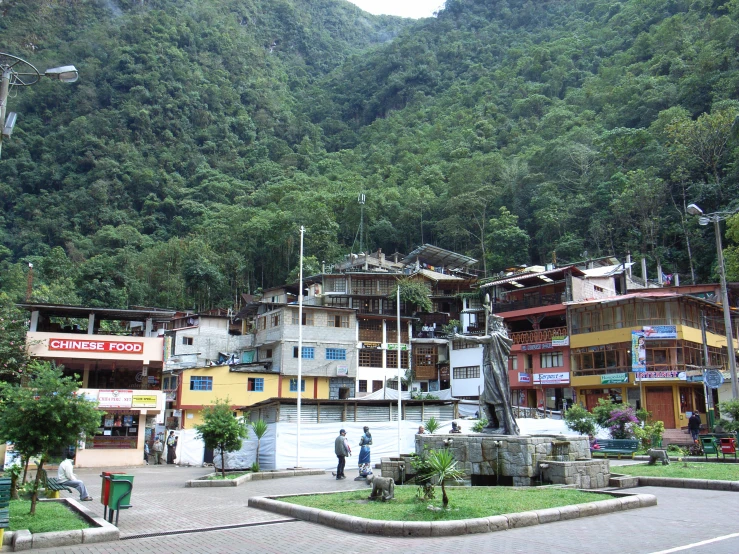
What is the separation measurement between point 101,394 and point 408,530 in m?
23.7

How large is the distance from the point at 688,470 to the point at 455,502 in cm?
804

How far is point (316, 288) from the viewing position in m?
52.8

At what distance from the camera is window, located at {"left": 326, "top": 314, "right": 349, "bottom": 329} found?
4419 centimetres

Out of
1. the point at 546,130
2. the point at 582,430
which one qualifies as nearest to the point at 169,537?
the point at 582,430

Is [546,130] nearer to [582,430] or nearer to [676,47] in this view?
[676,47]

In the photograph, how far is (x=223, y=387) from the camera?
37.2 metres

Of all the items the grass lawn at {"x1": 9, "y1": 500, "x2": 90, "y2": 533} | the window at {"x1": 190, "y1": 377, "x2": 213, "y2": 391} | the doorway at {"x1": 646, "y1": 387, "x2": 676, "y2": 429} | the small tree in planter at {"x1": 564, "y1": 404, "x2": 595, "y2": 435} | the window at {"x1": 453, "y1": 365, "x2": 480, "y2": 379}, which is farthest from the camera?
the window at {"x1": 453, "y1": 365, "x2": 480, "y2": 379}

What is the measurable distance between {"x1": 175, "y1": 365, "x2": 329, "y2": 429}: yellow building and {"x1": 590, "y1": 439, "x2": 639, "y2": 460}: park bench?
1999cm

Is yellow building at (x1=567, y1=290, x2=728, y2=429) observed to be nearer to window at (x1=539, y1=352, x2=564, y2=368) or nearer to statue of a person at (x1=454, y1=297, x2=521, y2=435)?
window at (x1=539, y1=352, x2=564, y2=368)

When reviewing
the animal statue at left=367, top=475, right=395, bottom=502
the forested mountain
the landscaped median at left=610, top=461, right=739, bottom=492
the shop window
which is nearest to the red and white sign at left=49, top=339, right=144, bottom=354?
the animal statue at left=367, top=475, right=395, bottom=502

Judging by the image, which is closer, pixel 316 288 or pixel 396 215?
pixel 316 288

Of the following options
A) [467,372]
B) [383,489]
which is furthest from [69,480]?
[467,372]

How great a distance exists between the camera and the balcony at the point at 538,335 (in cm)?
4153

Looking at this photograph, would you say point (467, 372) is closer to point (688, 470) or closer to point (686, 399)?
point (686, 399)
